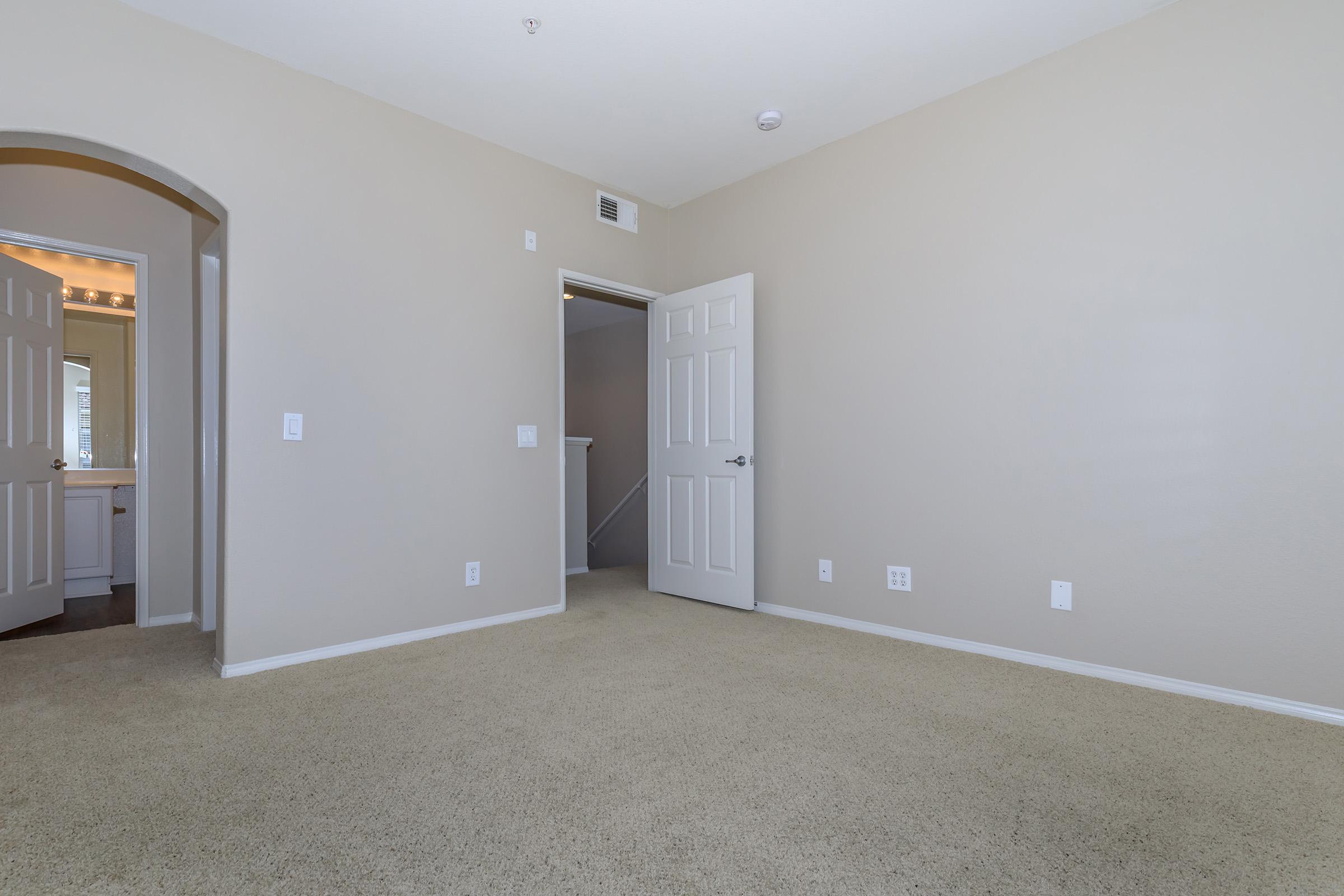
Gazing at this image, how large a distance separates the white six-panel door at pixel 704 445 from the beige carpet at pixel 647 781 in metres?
1.19

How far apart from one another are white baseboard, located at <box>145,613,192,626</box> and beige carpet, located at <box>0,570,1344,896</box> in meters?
0.64

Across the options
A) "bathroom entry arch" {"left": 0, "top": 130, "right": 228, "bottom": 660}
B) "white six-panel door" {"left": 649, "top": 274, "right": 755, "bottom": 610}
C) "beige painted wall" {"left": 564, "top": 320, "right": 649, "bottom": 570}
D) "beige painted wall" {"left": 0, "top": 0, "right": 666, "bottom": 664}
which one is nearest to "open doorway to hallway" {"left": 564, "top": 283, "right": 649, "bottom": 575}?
"beige painted wall" {"left": 564, "top": 320, "right": 649, "bottom": 570}

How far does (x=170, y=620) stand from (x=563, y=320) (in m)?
2.82

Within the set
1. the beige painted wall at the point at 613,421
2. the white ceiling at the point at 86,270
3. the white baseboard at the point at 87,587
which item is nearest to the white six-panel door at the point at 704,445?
the beige painted wall at the point at 613,421

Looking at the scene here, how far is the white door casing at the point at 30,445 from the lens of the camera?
3500 millimetres

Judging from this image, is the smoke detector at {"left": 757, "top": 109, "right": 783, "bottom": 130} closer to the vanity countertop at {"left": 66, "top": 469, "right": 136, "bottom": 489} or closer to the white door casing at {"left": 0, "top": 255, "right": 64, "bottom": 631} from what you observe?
the white door casing at {"left": 0, "top": 255, "right": 64, "bottom": 631}

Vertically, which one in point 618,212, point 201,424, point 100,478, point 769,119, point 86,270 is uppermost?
point 769,119

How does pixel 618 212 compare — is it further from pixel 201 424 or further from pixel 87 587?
pixel 87 587

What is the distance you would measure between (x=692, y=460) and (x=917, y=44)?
252 centimetres

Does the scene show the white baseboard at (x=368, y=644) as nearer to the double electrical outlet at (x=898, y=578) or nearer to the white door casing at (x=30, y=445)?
the white door casing at (x=30, y=445)

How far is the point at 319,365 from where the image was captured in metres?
3.03

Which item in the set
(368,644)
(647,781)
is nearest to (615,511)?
(368,644)

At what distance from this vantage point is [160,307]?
142 inches

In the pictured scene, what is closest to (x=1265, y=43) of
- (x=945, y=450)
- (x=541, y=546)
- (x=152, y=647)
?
(x=945, y=450)
